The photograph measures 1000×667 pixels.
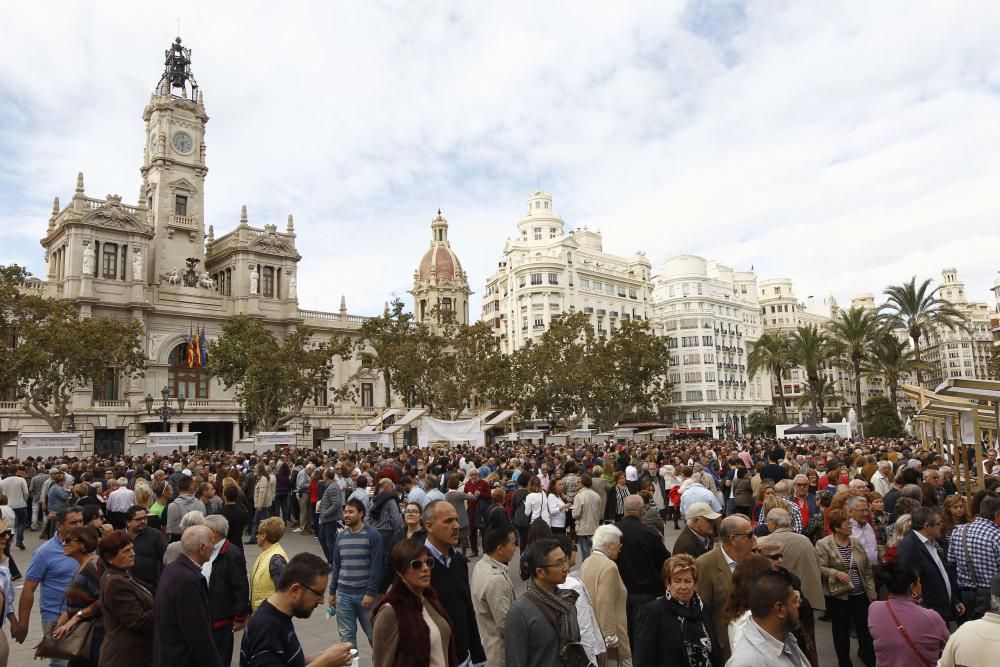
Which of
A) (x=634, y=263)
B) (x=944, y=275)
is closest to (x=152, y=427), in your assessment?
(x=634, y=263)

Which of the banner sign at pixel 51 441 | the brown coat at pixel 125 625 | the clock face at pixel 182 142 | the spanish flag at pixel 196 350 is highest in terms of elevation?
the clock face at pixel 182 142

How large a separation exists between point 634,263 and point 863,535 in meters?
83.2

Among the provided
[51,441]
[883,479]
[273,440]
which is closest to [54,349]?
[51,441]

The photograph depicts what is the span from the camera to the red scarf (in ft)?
13.5

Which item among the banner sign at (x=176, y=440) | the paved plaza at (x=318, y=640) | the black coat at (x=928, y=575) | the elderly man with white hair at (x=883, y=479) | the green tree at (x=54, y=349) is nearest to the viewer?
the black coat at (x=928, y=575)

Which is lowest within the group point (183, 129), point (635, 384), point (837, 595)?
point (837, 595)

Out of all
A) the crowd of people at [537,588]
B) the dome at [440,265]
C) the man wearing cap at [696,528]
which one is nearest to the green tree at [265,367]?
the dome at [440,265]

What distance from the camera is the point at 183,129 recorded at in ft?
184

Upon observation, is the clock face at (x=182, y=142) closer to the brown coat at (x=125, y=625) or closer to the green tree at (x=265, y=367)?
the green tree at (x=265, y=367)

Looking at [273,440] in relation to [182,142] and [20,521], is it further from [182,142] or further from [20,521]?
[182,142]

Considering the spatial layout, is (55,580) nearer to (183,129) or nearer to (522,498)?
(522,498)

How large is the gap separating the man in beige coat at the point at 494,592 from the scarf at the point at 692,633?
44.4 inches

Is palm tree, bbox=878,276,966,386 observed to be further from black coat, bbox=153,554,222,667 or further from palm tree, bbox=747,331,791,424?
black coat, bbox=153,554,222,667

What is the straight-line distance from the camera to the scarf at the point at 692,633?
15.6ft
